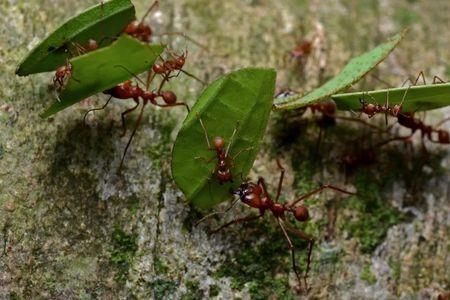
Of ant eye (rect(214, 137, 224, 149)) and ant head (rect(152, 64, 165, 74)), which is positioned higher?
ant head (rect(152, 64, 165, 74))

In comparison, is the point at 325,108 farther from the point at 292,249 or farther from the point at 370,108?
the point at 292,249

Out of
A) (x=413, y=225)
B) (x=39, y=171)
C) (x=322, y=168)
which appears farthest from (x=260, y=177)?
(x=39, y=171)

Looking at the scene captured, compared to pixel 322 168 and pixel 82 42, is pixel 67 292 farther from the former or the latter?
pixel 322 168

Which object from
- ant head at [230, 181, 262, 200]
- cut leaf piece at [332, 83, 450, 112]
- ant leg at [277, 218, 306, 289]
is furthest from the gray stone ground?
cut leaf piece at [332, 83, 450, 112]

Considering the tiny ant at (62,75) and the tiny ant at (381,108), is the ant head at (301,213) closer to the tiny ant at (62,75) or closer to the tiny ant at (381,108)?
the tiny ant at (381,108)

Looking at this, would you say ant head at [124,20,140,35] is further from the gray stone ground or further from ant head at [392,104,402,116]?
ant head at [392,104,402,116]

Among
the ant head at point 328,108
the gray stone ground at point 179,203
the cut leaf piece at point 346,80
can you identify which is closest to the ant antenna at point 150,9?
the gray stone ground at point 179,203

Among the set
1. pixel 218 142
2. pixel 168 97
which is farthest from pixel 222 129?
pixel 168 97
